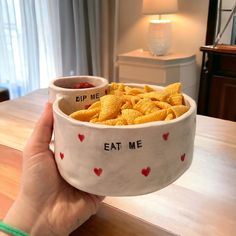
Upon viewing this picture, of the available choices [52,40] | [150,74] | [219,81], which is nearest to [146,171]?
[219,81]

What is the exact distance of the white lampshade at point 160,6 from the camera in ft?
6.42

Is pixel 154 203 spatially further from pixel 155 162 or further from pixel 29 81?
pixel 29 81

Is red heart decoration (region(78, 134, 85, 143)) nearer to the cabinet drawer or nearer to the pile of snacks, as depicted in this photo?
the pile of snacks

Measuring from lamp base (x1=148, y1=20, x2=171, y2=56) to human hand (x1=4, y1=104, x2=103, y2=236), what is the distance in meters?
1.74

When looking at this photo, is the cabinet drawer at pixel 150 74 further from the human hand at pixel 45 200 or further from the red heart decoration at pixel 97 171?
the red heart decoration at pixel 97 171

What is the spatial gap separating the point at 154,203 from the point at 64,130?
0.28 metres

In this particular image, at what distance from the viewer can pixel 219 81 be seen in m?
1.89

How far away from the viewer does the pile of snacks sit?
0.39 metres

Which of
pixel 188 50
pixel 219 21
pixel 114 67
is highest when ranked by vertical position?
pixel 219 21

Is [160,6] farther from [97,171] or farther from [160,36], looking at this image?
[97,171]

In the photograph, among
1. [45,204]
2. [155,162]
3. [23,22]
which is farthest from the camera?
Answer: [23,22]

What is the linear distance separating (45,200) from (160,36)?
1833 mm

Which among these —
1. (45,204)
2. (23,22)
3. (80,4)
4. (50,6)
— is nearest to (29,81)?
(23,22)

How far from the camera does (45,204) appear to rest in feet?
1.63
